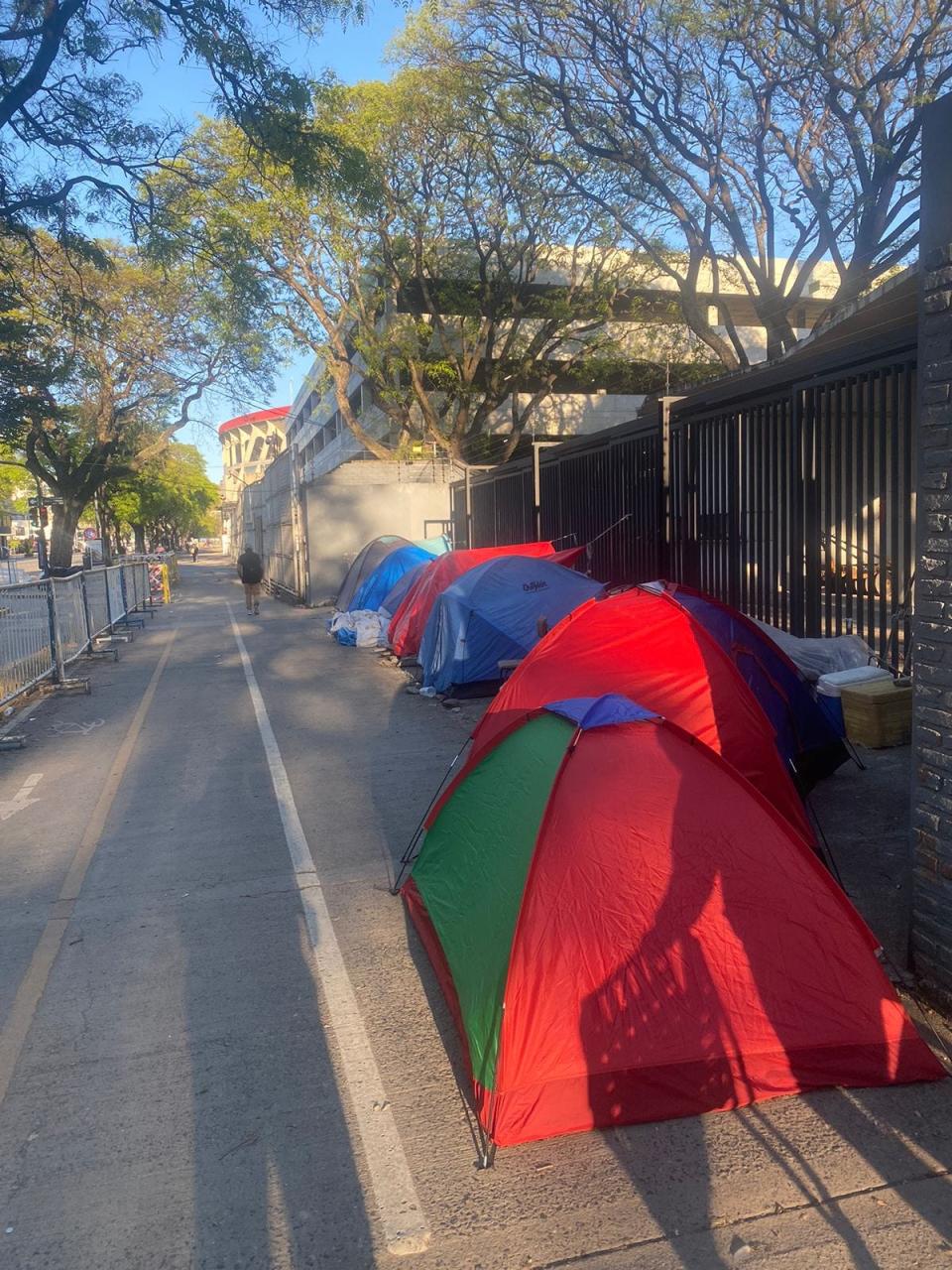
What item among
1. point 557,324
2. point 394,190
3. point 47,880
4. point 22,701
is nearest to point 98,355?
point 394,190

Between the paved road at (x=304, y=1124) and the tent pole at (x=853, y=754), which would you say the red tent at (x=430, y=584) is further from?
the paved road at (x=304, y=1124)

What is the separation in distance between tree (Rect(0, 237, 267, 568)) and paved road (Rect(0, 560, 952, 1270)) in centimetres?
1912

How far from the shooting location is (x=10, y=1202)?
2.93 metres

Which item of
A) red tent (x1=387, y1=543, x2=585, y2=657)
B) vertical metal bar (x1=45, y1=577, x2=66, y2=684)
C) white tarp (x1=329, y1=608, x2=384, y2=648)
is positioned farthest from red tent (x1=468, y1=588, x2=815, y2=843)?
white tarp (x1=329, y1=608, x2=384, y2=648)

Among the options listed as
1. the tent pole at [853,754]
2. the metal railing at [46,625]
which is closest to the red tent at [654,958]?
the tent pole at [853,754]

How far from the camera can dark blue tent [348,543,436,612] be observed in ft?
59.7

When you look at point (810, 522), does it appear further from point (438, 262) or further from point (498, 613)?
point (438, 262)

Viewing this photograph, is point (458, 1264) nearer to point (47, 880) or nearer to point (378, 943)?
point (378, 943)

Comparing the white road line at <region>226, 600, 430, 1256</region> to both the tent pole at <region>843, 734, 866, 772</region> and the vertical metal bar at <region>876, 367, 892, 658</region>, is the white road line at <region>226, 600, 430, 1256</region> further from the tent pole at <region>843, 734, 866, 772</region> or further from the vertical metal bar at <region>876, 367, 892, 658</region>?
the vertical metal bar at <region>876, 367, 892, 658</region>

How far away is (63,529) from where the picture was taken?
110 ft

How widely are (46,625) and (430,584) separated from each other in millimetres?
5120

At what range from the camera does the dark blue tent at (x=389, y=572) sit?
18.2 metres

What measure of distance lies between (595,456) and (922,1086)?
37.2 ft

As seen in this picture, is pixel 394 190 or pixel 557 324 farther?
pixel 557 324
